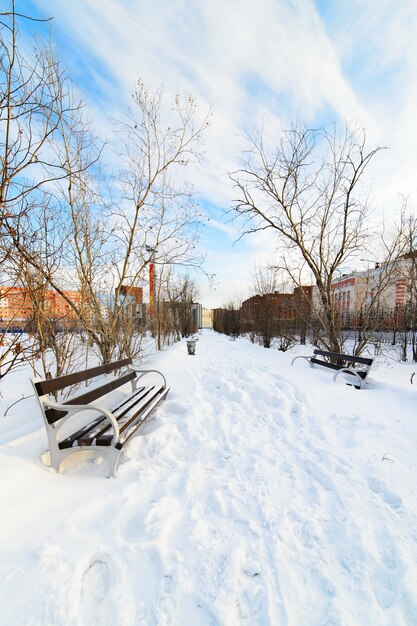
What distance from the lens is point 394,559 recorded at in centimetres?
155

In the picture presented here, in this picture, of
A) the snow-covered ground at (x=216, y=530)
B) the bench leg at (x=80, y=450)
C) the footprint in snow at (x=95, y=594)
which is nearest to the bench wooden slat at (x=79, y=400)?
the bench leg at (x=80, y=450)

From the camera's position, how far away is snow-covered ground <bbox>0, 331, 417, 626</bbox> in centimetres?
131

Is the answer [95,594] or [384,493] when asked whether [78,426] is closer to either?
[95,594]

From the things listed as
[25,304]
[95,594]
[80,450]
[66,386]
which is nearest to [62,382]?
[66,386]

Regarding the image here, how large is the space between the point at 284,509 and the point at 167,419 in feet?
6.99

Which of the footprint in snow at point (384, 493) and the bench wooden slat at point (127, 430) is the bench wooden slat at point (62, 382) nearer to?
the bench wooden slat at point (127, 430)

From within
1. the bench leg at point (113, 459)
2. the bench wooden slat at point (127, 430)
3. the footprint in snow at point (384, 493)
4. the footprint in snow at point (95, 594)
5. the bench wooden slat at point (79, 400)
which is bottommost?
the footprint in snow at point (384, 493)

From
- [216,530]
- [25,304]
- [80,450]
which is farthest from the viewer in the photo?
[25,304]

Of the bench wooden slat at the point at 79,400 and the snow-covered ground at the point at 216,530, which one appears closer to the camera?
the snow-covered ground at the point at 216,530

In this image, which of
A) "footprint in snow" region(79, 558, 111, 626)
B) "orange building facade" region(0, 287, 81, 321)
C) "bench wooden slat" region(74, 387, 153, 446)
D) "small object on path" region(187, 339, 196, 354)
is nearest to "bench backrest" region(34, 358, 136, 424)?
"bench wooden slat" region(74, 387, 153, 446)

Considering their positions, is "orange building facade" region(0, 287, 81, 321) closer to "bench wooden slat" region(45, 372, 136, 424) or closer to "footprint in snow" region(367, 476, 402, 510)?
"bench wooden slat" region(45, 372, 136, 424)

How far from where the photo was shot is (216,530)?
1.79m

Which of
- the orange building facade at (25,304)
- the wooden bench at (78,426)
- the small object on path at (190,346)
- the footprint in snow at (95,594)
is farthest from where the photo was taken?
the small object on path at (190,346)

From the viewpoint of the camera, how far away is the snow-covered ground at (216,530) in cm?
131
